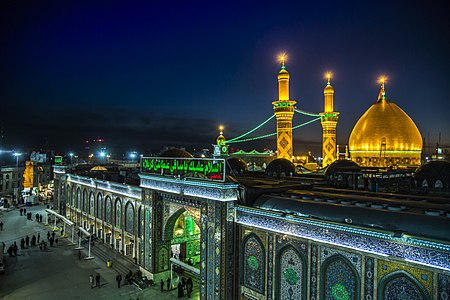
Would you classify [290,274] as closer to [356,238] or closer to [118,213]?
[356,238]

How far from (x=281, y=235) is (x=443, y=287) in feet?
16.8

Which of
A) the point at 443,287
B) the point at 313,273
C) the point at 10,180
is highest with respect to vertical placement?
the point at 443,287

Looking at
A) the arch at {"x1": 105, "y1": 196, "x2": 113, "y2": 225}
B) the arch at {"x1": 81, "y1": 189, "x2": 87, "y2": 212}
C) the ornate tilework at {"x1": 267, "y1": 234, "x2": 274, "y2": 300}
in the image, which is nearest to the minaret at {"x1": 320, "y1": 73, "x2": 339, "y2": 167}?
the arch at {"x1": 105, "y1": 196, "x2": 113, "y2": 225}

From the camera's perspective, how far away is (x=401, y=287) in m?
8.39

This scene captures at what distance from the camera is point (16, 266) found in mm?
21297

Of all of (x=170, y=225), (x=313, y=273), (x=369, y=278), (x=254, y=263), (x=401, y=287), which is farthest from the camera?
(x=170, y=225)

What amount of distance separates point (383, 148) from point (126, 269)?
28.2 metres

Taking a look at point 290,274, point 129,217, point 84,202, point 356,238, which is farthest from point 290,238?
point 84,202

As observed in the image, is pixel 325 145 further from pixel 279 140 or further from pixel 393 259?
pixel 393 259

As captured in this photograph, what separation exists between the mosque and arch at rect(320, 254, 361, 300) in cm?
3

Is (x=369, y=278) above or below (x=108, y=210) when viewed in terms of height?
above

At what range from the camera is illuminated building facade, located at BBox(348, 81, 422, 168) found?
3256 cm

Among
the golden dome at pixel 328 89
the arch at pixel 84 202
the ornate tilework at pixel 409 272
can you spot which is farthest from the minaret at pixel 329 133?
the ornate tilework at pixel 409 272

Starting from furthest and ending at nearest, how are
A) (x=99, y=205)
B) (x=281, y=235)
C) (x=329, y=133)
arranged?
1. (x=329, y=133)
2. (x=99, y=205)
3. (x=281, y=235)
